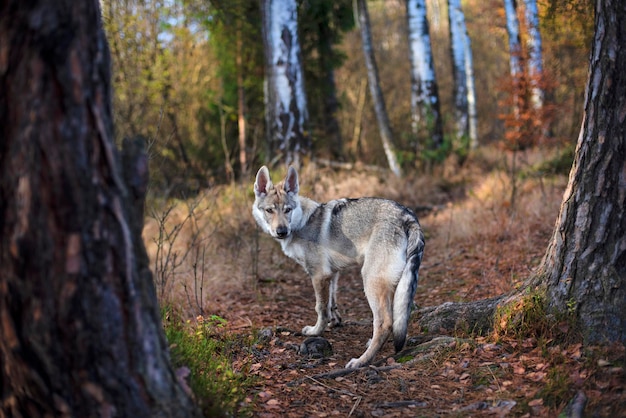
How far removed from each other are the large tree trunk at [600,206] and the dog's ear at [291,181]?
118 inches

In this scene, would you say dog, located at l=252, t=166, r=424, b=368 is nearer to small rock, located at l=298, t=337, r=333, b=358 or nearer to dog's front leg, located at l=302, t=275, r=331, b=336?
dog's front leg, located at l=302, t=275, r=331, b=336

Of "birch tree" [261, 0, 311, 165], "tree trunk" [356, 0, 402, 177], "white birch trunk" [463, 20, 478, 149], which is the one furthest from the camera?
"white birch trunk" [463, 20, 478, 149]

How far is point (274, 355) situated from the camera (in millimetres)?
5082

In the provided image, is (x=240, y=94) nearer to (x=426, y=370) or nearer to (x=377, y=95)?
(x=377, y=95)

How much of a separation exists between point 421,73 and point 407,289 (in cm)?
1043

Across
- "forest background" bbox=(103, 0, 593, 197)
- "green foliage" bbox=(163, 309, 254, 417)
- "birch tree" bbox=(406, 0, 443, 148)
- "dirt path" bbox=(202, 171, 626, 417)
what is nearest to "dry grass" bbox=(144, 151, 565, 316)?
"dirt path" bbox=(202, 171, 626, 417)

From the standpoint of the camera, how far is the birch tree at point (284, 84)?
36.5 feet

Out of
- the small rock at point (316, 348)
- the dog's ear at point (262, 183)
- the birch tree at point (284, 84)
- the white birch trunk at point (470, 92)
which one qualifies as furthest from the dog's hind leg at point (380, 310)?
the white birch trunk at point (470, 92)

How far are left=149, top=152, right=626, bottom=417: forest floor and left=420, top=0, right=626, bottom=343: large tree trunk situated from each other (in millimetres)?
252

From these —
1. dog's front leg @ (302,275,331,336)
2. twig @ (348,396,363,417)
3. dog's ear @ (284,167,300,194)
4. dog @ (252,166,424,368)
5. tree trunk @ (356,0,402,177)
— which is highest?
tree trunk @ (356,0,402,177)

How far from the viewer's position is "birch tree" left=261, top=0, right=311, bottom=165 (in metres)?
11.1

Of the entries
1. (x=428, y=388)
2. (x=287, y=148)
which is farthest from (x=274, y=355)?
(x=287, y=148)

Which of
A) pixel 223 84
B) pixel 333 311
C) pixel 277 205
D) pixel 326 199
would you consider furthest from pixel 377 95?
pixel 333 311

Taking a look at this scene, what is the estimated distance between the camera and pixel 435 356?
15.2ft
